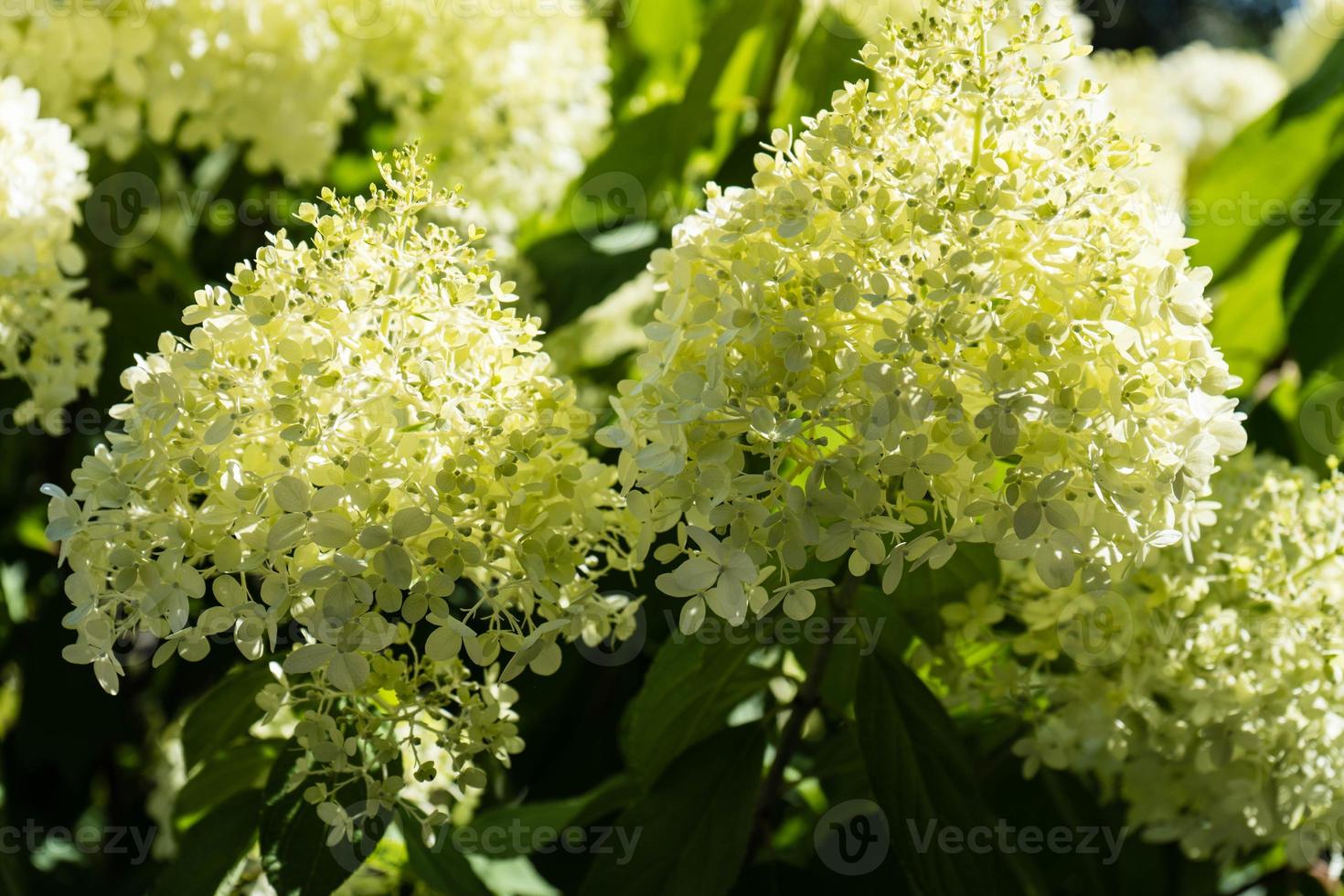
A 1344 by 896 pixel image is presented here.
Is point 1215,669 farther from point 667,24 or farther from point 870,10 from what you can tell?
point 667,24

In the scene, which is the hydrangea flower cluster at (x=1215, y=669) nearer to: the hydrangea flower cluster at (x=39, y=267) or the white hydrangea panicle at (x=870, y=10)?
the white hydrangea panicle at (x=870, y=10)

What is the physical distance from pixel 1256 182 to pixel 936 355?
102cm

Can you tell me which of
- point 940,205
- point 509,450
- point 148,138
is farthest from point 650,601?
point 148,138

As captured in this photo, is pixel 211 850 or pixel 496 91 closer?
pixel 211 850

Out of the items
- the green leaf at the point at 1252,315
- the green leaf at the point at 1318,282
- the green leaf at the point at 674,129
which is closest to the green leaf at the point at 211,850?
the green leaf at the point at 674,129

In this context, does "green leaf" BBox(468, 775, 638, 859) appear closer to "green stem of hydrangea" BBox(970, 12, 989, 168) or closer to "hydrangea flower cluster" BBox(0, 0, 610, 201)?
"green stem of hydrangea" BBox(970, 12, 989, 168)

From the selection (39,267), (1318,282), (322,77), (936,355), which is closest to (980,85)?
A: (936,355)

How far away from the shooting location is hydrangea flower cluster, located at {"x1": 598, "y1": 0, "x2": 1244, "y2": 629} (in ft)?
2.36

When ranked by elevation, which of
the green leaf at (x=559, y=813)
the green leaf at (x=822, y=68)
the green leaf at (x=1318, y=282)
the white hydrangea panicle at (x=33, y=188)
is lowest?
the green leaf at (x=559, y=813)

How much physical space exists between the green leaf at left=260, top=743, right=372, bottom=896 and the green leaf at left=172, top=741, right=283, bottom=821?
0.45ft

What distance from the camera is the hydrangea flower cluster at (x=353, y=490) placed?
72 centimetres

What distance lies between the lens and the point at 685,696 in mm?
960

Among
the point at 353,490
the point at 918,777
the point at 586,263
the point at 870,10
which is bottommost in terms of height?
the point at 918,777

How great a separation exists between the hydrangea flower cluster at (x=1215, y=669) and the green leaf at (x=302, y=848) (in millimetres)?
491
